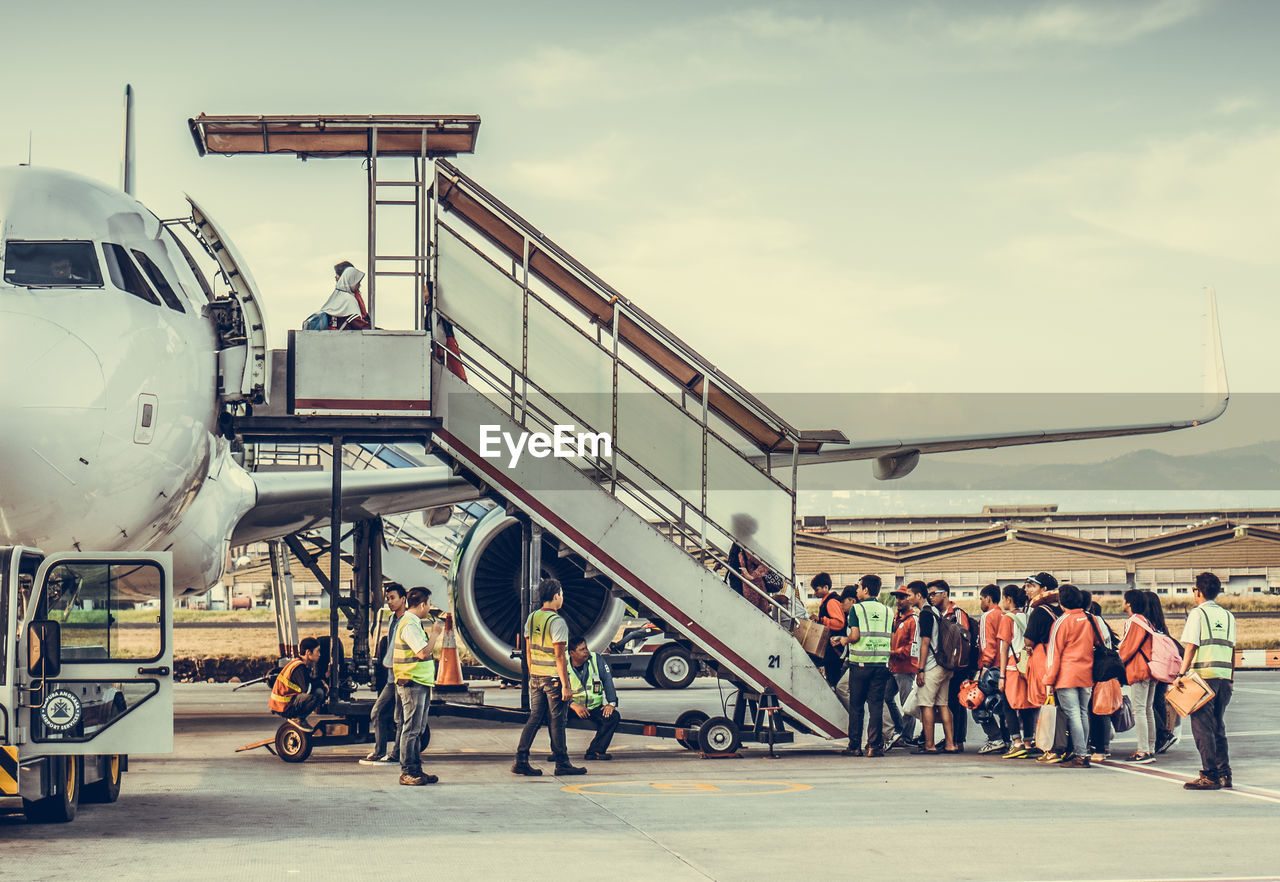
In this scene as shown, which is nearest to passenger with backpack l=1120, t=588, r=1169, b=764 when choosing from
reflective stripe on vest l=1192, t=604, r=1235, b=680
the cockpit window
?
reflective stripe on vest l=1192, t=604, r=1235, b=680

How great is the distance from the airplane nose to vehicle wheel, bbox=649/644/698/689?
49.1 ft

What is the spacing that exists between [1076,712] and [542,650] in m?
4.67

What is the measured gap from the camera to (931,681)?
13094mm

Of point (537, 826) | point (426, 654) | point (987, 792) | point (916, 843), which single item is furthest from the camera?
point (426, 654)

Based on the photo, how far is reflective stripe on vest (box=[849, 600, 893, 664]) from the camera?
12.5m

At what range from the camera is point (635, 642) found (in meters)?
25.6

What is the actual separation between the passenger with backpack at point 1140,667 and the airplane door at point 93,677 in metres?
8.26

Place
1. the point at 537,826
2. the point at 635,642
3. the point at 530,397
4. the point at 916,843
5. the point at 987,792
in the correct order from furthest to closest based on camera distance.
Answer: the point at 635,642, the point at 530,397, the point at 987,792, the point at 537,826, the point at 916,843

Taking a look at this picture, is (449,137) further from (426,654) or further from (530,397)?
(426,654)

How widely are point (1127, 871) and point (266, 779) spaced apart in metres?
6.58

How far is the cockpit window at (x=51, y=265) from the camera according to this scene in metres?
10.2

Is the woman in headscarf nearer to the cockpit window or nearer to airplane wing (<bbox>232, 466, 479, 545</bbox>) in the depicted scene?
airplane wing (<bbox>232, 466, 479, 545</bbox>)

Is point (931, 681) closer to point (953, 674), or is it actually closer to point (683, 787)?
point (953, 674)

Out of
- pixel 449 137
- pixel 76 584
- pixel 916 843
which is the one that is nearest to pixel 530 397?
pixel 449 137
